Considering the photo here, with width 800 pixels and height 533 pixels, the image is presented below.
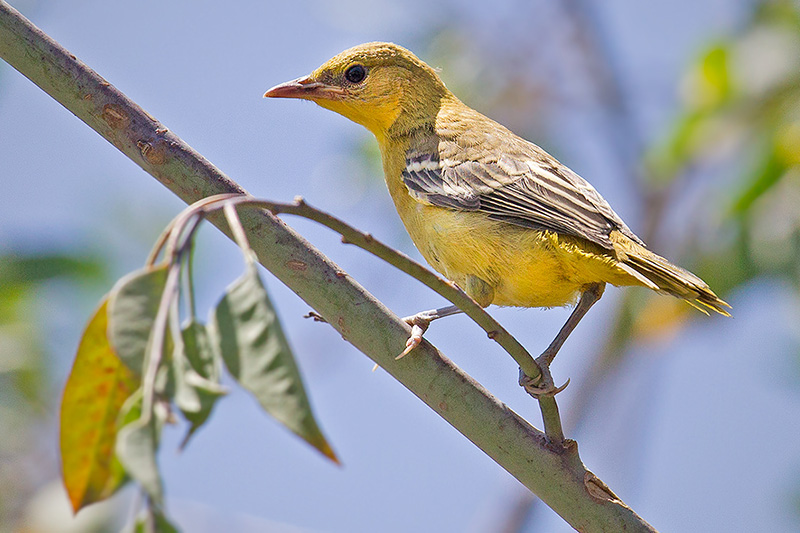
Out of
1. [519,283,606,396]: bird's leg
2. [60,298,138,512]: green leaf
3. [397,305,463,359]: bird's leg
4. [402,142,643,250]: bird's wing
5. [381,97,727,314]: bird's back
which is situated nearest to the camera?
[60,298,138,512]: green leaf

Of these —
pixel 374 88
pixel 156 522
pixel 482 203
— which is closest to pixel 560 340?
pixel 482 203

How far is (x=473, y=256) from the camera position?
4.03 metres

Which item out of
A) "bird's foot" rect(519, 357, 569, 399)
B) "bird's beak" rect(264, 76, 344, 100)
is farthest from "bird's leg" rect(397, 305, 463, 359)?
"bird's beak" rect(264, 76, 344, 100)

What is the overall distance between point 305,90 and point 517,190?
135cm

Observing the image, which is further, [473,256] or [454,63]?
[454,63]

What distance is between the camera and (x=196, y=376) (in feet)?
4.57

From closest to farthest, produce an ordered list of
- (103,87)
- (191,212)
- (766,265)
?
(191,212) < (103,87) < (766,265)

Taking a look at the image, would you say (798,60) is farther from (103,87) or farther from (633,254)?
(103,87)

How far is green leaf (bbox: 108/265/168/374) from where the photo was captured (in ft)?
4.67

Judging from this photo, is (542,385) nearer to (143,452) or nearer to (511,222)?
(511,222)

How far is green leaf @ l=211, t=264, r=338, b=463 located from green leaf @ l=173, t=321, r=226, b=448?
0.14ft

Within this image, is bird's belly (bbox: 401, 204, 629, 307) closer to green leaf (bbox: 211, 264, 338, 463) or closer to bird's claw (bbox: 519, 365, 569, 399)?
bird's claw (bbox: 519, 365, 569, 399)

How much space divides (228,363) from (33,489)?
3.30 meters

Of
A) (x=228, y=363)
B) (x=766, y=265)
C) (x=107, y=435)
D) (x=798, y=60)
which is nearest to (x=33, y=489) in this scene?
(x=107, y=435)
